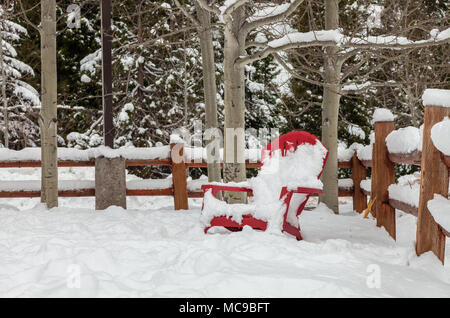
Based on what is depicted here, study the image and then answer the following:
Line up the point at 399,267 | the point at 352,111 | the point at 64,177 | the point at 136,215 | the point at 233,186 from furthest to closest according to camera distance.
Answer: the point at 352,111
the point at 64,177
the point at 136,215
the point at 233,186
the point at 399,267

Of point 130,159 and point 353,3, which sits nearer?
point 130,159

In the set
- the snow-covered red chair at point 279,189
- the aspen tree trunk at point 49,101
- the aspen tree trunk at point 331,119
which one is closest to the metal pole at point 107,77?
the aspen tree trunk at point 49,101

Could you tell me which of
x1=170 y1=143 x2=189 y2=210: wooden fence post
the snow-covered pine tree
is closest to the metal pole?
x1=170 y1=143 x2=189 y2=210: wooden fence post

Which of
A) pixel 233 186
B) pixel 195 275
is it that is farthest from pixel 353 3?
pixel 195 275

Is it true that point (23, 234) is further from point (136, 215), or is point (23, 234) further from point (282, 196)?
point (282, 196)

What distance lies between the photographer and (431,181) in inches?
135

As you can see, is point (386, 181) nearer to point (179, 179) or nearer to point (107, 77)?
point (179, 179)

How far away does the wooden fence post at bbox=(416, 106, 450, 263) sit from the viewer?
Result: 11.1 feet

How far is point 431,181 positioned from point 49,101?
17.6ft

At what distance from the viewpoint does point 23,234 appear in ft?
14.5

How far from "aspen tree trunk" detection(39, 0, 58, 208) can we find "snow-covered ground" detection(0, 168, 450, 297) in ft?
3.96

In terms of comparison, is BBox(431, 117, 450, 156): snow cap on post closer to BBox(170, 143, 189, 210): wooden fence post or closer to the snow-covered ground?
the snow-covered ground
